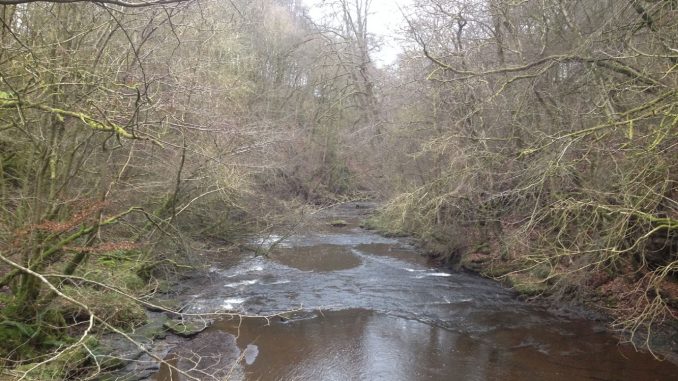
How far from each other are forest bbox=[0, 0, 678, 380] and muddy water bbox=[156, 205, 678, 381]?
3.08 ft

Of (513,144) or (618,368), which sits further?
(513,144)

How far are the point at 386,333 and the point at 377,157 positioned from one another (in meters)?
9.75

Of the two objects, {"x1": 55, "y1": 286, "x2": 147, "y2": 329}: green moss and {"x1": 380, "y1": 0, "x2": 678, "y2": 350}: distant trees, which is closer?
{"x1": 55, "y1": 286, "x2": 147, "y2": 329}: green moss

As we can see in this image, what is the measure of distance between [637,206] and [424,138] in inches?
360

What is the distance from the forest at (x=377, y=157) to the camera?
7008mm

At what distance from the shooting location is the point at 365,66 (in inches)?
1061

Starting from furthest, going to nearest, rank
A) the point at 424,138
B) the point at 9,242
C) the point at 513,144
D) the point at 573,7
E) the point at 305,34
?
the point at 305,34
the point at 424,138
the point at 513,144
the point at 573,7
the point at 9,242

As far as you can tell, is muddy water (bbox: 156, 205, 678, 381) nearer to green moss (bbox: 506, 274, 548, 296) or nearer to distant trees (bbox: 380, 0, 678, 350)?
green moss (bbox: 506, 274, 548, 296)

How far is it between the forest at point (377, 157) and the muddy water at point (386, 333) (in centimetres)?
94

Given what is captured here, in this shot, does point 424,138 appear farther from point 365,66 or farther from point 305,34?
point 305,34

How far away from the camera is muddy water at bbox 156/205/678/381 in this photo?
29.3 feet

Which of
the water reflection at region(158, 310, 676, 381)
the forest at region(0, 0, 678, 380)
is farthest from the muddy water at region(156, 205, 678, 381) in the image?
the forest at region(0, 0, 678, 380)

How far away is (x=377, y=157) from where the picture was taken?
19656mm

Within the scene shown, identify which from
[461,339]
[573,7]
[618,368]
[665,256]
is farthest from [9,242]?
[665,256]
